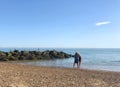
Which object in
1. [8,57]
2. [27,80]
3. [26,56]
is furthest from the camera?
[26,56]

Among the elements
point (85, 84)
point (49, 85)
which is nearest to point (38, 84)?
point (49, 85)

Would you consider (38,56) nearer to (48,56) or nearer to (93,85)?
(48,56)

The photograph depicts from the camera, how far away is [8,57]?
35.8 meters

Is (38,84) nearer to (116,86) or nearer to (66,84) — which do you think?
(66,84)

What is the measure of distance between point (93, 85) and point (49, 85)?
2426 mm

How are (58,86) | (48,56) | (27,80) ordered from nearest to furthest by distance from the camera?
(58,86), (27,80), (48,56)

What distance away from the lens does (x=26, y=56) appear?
129 ft

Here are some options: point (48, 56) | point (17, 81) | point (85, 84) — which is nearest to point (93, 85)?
point (85, 84)

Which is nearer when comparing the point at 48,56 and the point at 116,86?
the point at 116,86

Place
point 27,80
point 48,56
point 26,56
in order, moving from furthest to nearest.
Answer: point 48,56 → point 26,56 → point 27,80

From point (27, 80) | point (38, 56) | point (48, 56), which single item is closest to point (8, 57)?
point (38, 56)

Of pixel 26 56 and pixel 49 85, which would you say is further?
pixel 26 56

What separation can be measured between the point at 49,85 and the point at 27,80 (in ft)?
4.58

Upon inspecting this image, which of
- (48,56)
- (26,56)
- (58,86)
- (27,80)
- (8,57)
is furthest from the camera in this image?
(48,56)
